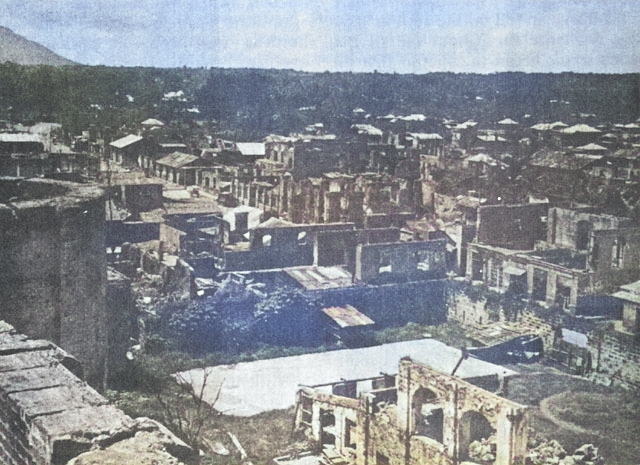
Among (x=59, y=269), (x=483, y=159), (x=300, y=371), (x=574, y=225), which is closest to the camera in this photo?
(x=59, y=269)

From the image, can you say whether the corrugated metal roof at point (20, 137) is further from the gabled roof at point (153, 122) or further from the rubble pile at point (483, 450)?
the rubble pile at point (483, 450)

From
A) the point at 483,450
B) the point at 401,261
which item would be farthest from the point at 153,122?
the point at 483,450

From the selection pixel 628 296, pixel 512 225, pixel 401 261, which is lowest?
pixel 628 296

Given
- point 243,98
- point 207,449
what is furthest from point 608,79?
point 207,449

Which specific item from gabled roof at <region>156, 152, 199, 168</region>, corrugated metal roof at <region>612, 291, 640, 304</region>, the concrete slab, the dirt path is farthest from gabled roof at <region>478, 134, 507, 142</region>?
gabled roof at <region>156, 152, 199, 168</region>

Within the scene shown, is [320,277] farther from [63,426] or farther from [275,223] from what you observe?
[63,426]

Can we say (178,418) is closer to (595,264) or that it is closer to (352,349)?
(352,349)

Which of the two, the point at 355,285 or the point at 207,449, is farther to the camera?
the point at 355,285

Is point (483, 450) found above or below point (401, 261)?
below
